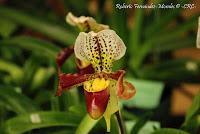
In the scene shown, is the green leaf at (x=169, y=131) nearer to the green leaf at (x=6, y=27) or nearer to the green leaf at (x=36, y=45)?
the green leaf at (x=36, y=45)

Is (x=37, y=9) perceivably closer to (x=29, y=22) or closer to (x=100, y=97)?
(x=29, y=22)

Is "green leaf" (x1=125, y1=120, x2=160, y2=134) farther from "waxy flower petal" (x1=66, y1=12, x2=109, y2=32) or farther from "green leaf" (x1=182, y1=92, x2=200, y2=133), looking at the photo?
"waxy flower petal" (x1=66, y1=12, x2=109, y2=32)

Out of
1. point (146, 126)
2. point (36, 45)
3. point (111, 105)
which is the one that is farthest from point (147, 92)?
point (111, 105)

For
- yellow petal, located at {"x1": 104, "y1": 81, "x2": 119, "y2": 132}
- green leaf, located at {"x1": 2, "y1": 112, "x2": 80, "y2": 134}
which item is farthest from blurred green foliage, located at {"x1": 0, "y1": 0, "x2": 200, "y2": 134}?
yellow petal, located at {"x1": 104, "y1": 81, "x2": 119, "y2": 132}

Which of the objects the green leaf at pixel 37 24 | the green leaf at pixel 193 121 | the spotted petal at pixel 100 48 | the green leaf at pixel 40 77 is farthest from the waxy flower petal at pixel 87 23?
the green leaf at pixel 37 24

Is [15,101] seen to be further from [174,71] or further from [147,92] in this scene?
[174,71]
